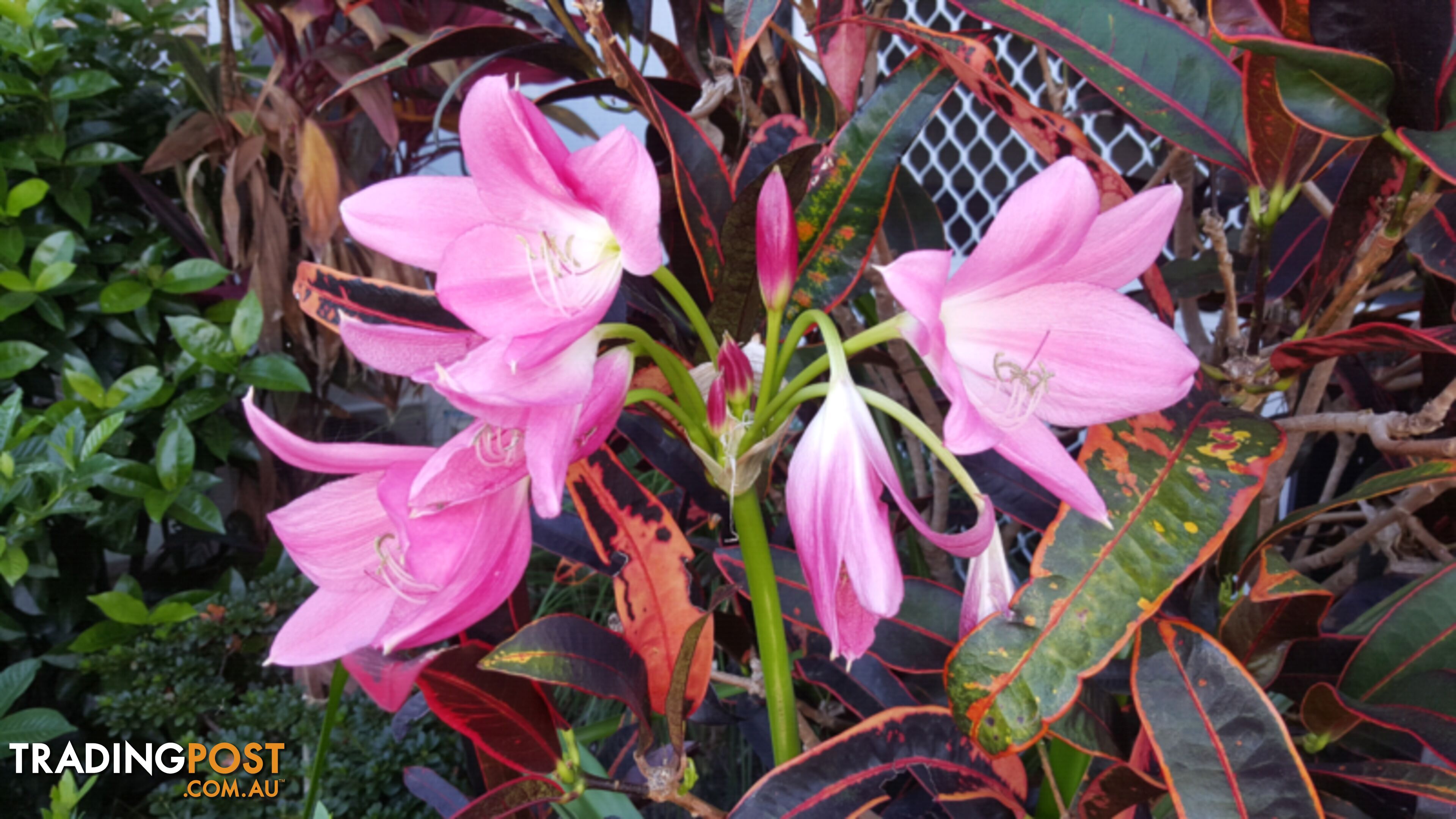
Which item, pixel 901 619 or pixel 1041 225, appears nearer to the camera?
pixel 1041 225

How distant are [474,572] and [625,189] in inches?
5.6

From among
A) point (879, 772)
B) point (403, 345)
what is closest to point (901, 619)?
point (879, 772)

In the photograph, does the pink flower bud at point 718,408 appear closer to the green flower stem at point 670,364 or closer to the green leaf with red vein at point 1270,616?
the green flower stem at point 670,364

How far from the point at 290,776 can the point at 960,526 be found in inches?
30.5

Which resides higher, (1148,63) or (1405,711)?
(1148,63)

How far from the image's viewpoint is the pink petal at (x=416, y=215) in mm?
294

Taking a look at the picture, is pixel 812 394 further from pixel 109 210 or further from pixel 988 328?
pixel 109 210

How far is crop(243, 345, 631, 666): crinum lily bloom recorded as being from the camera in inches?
Result: 10.8

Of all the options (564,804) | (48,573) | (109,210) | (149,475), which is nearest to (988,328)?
(564,804)

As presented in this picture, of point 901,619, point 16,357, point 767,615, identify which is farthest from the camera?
point 16,357

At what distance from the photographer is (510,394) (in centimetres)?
24

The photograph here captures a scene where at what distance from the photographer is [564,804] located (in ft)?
1.53

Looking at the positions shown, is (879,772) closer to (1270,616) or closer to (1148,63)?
(1270,616)

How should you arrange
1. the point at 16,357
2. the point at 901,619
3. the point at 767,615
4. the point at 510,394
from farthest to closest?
the point at 16,357, the point at 901,619, the point at 767,615, the point at 510,394
